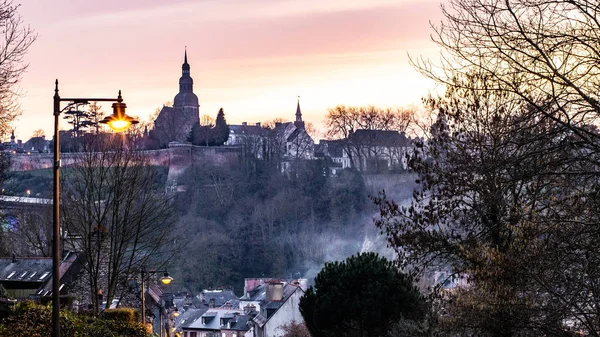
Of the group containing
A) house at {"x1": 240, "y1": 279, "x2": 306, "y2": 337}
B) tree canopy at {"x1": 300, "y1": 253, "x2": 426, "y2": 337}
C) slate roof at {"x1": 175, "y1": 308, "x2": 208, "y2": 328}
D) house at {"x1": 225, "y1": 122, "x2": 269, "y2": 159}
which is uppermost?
house at {"x1": 225, "y1": 122, "x2": 269, "y2": 159}

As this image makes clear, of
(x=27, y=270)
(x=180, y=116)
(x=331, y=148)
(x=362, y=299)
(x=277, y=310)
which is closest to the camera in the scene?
(x=362, y=299)

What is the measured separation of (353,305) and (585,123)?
19.7 metres

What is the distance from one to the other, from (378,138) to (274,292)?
55.1 metres

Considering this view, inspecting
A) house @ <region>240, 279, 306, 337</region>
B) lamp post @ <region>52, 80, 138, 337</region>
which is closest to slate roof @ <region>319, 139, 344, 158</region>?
house @ <region>240, 279, 306, 337</region>

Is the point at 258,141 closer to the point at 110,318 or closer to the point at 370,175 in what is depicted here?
the point at 370,175

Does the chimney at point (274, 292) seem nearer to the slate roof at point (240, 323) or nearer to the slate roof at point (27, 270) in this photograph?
the slate roof at point (240, 323)

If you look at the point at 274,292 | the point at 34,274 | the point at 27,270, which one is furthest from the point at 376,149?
the point at 34,274

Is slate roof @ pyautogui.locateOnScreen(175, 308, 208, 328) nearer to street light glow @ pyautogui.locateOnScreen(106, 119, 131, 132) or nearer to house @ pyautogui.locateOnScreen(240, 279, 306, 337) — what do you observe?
house @ pyautogui.locateOnScreen(240, 279, 306, 337)

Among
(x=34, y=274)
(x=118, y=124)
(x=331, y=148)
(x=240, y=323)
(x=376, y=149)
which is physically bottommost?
(x=240, y=323)

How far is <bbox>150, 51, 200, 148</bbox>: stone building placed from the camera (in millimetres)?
127312

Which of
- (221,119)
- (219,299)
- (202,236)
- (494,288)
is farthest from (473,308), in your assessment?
(221,119)

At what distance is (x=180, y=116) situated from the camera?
134000mm

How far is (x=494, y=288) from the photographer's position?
605 inches

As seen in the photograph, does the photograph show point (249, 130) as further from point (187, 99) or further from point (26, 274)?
point (26, 274)
